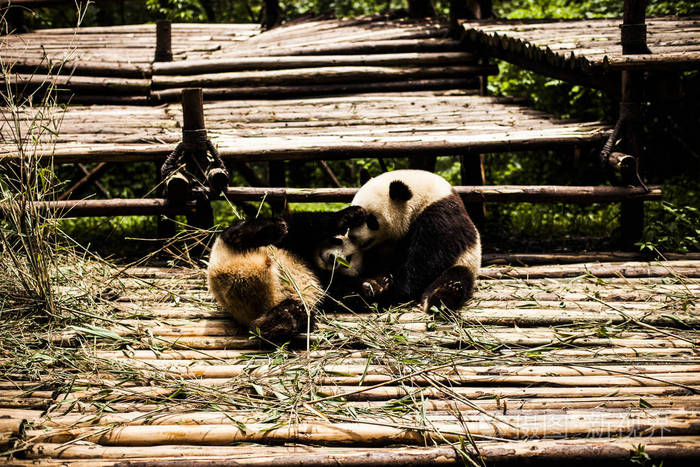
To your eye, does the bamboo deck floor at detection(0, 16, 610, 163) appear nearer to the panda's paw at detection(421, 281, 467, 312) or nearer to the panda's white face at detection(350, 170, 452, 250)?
the panda's white face at detection(350, 170, 452, 250)

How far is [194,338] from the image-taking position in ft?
9.51

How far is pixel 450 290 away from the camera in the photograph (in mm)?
3127

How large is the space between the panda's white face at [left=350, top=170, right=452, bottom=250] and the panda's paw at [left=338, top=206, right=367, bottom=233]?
0.06 m

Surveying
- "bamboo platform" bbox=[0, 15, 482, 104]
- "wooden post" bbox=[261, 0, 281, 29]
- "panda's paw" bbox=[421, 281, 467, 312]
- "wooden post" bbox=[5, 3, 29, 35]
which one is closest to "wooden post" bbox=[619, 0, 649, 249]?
"panda's paw" bbox=[421, 281, 467, 312]

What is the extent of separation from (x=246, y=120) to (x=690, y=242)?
372 centimetres

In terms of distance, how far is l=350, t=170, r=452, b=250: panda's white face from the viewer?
3.36 meters

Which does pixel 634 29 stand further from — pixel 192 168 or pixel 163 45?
pixel 163 45

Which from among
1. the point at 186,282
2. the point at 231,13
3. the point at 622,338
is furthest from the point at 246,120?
the point at 231,13

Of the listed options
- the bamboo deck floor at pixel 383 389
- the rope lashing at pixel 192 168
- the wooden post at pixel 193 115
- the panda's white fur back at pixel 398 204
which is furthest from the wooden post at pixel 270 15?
the bamboo deck floor at pixel 383 389

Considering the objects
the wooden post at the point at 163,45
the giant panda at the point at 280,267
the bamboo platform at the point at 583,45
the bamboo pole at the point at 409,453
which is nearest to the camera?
the bamboo pole at the point at 409,453

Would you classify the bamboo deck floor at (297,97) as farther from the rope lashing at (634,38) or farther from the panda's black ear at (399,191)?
the panda's black ear at (399,191)

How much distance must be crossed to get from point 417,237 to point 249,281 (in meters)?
1.00

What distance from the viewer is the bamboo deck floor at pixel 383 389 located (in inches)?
77.2

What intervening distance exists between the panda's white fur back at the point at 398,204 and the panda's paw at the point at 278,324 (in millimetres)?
857
